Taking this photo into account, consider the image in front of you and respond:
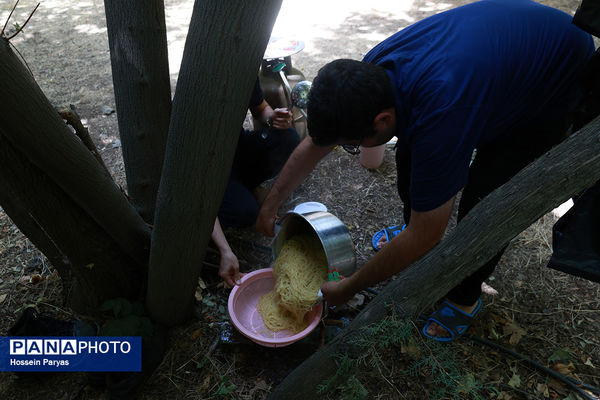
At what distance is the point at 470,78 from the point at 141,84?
1.72 meters

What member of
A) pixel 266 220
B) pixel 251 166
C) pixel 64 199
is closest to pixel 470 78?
pixel 266 220

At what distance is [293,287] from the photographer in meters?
2.31

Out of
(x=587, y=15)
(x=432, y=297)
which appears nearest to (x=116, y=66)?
(x=432, y=297)

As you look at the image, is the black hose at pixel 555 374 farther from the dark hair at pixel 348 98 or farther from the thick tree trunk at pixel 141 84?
the thick tree trunk at pixel 141 84

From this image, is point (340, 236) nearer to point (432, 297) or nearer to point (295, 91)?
point (432, 297)

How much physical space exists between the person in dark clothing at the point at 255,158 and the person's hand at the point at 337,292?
52.8 inches

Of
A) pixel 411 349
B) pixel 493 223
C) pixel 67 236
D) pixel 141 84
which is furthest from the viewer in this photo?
pixel 141 84

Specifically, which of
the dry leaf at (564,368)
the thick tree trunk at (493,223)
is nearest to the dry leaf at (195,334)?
the thick tree trunk at (493,223)

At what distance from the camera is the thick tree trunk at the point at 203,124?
4.22 ft

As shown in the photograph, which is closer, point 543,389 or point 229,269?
point 543,389

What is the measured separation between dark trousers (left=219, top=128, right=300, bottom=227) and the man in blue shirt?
1.37 m

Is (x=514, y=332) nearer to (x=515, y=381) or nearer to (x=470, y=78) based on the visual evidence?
(x=515, y=381)

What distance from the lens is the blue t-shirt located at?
152cm

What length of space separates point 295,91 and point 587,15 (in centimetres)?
250
